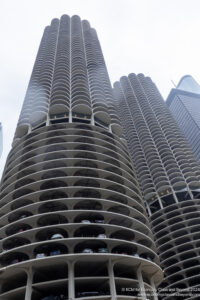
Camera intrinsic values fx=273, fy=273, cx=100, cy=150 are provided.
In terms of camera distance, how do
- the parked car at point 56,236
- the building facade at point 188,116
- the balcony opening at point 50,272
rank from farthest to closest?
1. the building facade at point 188,116
2. the parked car at point 56,236
3. the balcony opening at point 50,272

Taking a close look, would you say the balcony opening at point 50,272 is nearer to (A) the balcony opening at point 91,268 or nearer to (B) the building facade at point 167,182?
(A) the balcony opening at point 91,268

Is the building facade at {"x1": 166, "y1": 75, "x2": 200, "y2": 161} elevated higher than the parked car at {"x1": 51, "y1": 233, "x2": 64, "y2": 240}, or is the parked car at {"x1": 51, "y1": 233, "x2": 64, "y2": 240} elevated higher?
the building facade at {"x1": 166, "y1": 75, "x2": 200, "y2": 161}

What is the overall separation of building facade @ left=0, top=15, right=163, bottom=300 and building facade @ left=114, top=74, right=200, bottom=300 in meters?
27.1

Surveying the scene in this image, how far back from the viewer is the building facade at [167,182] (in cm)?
6308

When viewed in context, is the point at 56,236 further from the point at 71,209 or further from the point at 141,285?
the point at 141,285

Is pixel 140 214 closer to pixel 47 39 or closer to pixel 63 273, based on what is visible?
pixel 63 273

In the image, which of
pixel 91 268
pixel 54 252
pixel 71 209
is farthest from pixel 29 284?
pixel 71 209

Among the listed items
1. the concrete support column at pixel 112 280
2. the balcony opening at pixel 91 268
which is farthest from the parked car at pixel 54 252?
the concrete support column at pixel 112 280

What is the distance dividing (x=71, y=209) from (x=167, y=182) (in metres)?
50.4

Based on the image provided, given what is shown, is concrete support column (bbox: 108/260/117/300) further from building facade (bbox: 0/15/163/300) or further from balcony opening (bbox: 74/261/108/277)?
balcony opening (bbox: 74/261/108/277)

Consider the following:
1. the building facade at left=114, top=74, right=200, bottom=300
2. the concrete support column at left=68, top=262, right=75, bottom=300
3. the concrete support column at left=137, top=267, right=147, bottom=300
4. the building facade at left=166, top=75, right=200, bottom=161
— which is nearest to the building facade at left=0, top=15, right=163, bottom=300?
the concrete support column at left=137, top=267, right=147, bottom=300

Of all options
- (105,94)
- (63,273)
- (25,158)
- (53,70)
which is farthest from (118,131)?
(63,273)

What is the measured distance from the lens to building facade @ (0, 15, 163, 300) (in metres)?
31.2

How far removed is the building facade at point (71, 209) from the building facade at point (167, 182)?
88.8 ft
